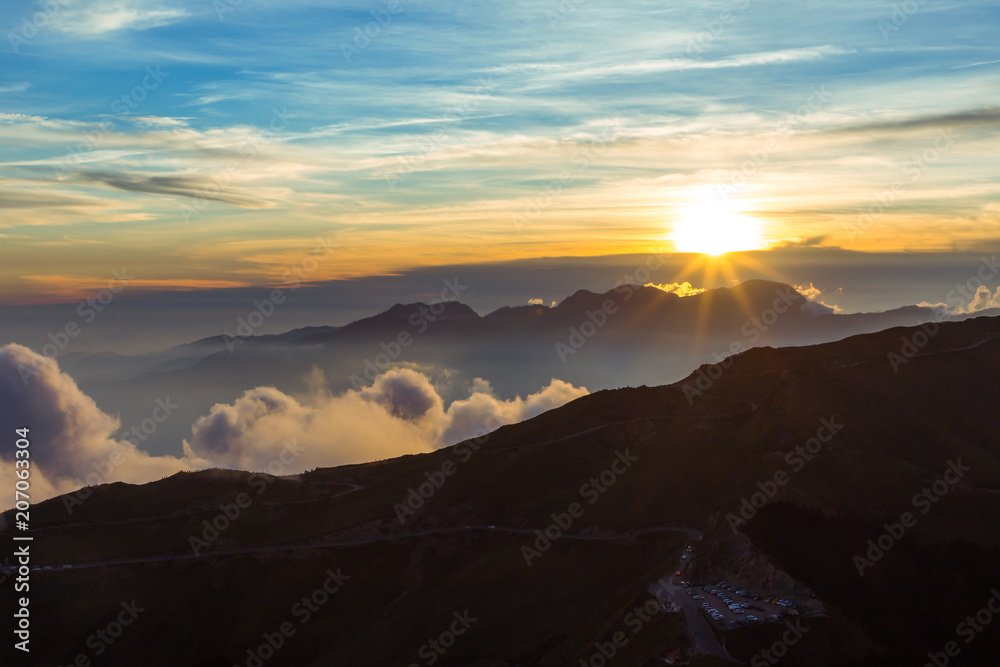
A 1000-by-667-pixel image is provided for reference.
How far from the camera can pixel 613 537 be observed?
380ft

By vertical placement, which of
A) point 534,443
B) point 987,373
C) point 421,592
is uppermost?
point 987,373

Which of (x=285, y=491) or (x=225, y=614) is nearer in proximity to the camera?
(x=225, y=614)

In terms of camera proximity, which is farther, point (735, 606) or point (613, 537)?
point (613, 537)

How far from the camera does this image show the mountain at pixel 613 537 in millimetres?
85312

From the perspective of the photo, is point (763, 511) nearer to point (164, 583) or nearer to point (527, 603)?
point (527, 603)

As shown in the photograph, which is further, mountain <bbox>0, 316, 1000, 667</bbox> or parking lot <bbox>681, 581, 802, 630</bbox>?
mountain <bbox>0, 316, 1000, 667</bbox>

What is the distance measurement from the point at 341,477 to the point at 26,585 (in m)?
58.2

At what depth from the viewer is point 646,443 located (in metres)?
142

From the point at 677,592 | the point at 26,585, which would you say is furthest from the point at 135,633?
the point at 677,592

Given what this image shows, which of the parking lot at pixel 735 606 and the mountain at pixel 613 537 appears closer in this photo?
A: the parking lot at pixel 735 606

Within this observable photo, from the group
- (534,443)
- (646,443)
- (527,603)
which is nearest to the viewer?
(527,603)

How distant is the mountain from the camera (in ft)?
280

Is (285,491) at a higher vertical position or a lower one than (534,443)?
lower

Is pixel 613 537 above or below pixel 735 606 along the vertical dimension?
below
